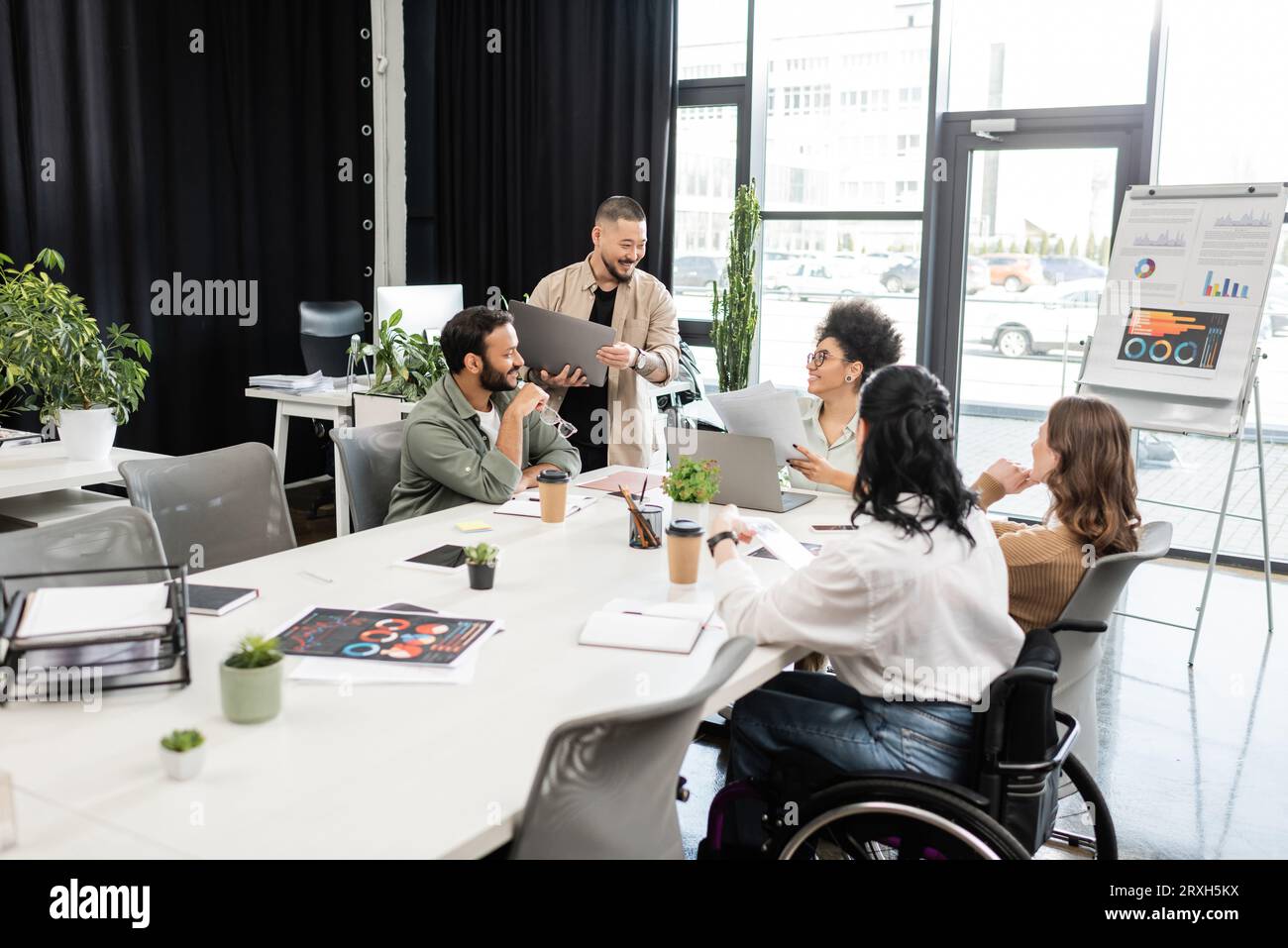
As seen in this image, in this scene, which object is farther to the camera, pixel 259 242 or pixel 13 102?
pixel 259 242

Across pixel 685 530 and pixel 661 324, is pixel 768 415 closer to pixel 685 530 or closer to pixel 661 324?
pixel 685 530

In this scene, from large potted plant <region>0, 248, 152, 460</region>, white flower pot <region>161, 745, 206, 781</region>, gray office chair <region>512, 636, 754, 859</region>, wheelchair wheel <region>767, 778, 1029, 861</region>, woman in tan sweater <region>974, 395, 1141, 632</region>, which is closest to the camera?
gray office chair <region>512, 636, 754, 859</region>

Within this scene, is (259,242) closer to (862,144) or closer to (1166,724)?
(862,144)

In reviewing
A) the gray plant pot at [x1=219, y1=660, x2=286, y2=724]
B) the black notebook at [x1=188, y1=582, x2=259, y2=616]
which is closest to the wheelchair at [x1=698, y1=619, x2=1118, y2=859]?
the gray plant pot at [x1=219, y1=660, x2=286, y2=724]

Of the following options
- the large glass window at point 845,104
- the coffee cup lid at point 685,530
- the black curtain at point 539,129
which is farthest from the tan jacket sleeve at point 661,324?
the coffee cup lid at point 685,530

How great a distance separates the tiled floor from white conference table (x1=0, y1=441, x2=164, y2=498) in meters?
2.02

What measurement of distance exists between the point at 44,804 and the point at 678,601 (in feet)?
3.75

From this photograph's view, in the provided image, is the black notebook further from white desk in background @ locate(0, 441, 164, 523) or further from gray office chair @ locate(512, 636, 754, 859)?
white desk in background @ locate(0, 441, 164, 523)

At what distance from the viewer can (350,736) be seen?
1.51 meters

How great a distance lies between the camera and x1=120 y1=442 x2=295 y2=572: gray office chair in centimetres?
263

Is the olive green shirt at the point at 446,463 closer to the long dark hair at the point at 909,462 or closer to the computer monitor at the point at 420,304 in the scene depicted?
the long dark hair at the point at 909,462

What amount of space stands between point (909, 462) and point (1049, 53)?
4016 mm
